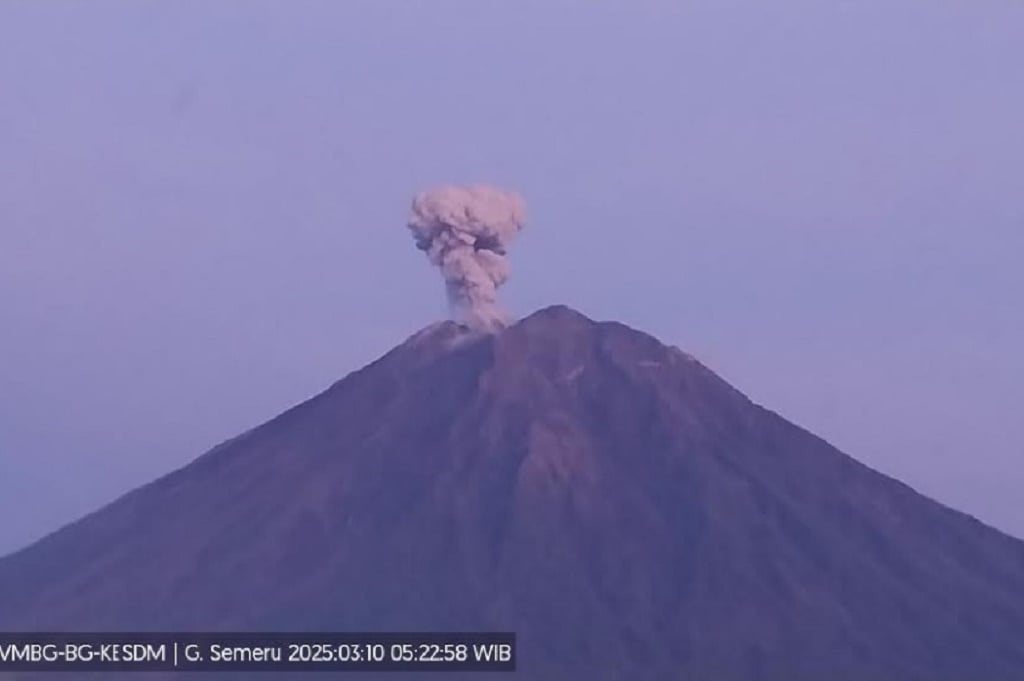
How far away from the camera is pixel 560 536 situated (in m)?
69.9

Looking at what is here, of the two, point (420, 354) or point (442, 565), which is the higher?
point (420, 354)

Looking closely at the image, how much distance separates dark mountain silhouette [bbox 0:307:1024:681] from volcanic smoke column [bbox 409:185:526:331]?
176 inches

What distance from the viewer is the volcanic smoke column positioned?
69.8 metres

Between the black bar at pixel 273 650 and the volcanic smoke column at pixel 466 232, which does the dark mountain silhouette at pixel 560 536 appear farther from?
the black bar at pixel 273 650

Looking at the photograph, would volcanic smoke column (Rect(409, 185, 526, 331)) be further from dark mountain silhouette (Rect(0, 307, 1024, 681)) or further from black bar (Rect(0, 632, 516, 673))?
black bar (Rect(0, 632, 516, 673))

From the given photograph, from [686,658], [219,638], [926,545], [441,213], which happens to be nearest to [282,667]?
[219,638]

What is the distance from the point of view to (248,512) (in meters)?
70.9

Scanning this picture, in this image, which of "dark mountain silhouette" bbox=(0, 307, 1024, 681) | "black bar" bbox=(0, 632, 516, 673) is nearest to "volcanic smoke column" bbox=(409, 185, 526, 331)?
"dark mountain silhouette" bbox=(0, 307, 1024, 681)

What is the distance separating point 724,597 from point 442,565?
7.73m

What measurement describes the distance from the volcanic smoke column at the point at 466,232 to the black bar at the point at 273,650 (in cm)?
3397

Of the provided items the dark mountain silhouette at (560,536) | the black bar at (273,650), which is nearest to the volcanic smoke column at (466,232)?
the dark mountain silhouette at (560,536)

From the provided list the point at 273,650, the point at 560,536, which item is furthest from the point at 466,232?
the point at 273,650

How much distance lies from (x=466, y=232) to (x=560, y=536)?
9.00 meters

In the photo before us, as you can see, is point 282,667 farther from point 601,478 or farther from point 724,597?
point 601,478
